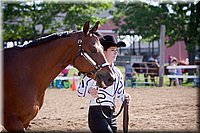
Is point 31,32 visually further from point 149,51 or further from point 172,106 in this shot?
point 149,51

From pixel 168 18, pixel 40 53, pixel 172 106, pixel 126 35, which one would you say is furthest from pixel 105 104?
pixel 126 35

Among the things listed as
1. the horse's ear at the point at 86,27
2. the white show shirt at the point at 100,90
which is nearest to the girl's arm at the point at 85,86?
the white show shirt at the point at 100,90

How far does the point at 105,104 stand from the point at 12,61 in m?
1.13

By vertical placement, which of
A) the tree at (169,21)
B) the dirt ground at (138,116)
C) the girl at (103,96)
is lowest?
the dirt ground at (138,116)

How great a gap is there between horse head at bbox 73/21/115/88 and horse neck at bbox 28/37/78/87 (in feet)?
0.35

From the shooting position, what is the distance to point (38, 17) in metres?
22.0

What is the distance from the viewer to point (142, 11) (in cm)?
2564

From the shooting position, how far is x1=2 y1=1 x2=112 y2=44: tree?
68.9 ft

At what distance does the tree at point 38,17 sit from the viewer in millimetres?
21016

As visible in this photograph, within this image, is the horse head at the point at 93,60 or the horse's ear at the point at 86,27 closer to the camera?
the horse head at the point at 93,60

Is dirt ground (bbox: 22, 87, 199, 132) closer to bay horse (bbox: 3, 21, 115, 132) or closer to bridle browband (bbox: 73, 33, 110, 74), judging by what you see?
bay horse (bbox: 3, 21, 115, 132)

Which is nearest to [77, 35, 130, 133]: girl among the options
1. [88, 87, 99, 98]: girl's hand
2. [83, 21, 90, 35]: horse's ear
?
[88, 87, 99, 98]: girl's hand

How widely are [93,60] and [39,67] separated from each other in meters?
0.60

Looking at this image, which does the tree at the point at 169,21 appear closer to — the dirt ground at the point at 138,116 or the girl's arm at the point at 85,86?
the dirt ground at the point at 138,116
